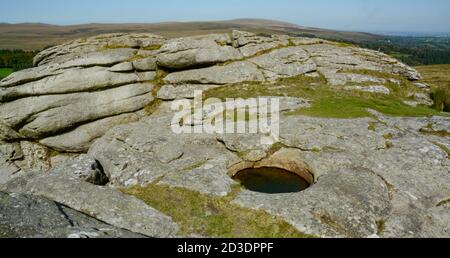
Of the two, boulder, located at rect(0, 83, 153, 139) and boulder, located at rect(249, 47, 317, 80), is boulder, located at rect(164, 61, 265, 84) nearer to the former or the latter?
boulder, located at rect(249, 47, 317, 80)

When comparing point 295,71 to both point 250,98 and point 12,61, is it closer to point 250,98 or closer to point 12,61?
point 250,98

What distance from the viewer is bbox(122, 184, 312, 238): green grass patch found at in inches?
527

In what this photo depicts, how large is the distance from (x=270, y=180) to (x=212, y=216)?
6319 millimetres

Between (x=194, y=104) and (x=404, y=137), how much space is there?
16199mm

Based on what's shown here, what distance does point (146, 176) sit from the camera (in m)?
18.2

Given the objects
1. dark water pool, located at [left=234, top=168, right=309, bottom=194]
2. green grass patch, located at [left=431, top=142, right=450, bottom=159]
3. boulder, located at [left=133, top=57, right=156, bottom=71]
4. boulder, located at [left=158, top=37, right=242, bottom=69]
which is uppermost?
boulder, located at [left=158, top=37, right=242, bottom=69]

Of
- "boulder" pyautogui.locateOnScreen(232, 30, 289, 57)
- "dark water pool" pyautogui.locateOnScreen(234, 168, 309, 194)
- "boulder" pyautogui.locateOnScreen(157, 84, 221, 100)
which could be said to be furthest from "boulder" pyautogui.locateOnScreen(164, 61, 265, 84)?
"dark water pool" pyautogui.locateOnScreen(234, 168, 309, 194)

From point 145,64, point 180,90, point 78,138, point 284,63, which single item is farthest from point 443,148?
point 78,138

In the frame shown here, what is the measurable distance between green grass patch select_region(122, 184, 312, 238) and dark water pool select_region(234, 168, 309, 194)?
→ 10.6ft

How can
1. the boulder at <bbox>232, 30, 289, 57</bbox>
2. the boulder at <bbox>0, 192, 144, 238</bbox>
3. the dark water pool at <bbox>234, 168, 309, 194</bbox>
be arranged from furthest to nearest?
the boulder at <bbox>232, 30, 289, 57</bbox> → the dark water pool at <bbox>234, 168, 309, 194</bbox> → the boulder at <bbox>0, 192, 144, 238</bbox>

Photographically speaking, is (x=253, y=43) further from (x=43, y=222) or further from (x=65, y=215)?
(x=43, y=222)

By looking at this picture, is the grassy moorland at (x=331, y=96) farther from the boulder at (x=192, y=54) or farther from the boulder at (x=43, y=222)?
the boulder at (x=43, y=222)
